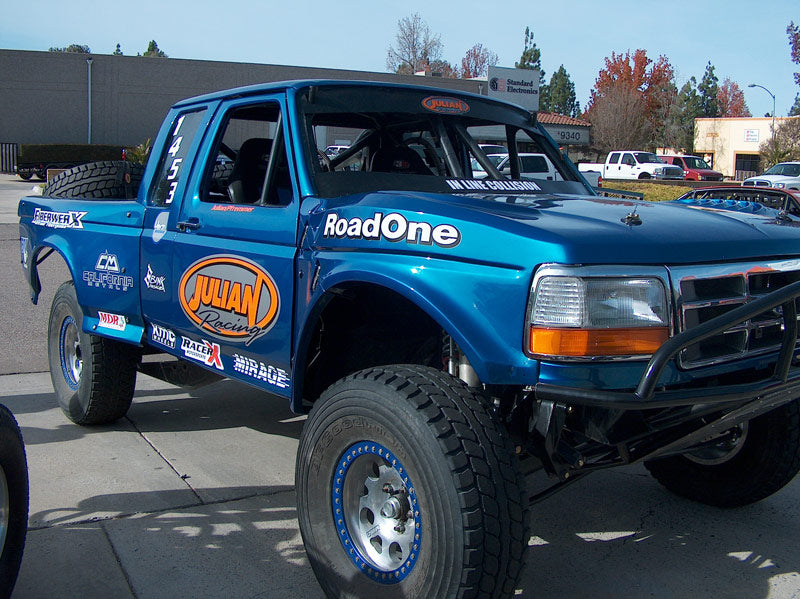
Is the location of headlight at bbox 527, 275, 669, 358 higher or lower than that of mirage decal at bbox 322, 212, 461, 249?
lower

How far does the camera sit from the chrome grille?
2688 mm

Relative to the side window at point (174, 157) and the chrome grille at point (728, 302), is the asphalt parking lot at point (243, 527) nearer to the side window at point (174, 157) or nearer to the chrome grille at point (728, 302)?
the chrome grille at point (728, 302)

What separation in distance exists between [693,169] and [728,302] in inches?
1594

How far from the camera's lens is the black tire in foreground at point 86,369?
4949 mm

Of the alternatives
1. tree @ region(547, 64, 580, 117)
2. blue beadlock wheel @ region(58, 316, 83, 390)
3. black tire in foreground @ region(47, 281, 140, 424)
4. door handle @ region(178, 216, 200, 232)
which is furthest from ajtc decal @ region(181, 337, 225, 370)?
tree @ region(547, 64, 580, 117)

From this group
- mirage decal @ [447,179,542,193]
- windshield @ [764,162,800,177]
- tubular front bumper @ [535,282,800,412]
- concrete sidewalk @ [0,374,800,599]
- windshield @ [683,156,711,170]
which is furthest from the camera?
windshield @ [683,156,711,170]

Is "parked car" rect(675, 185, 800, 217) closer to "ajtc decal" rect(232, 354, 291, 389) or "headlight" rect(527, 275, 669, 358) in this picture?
"ajtc decal" rect(232, 354, 291, 389)

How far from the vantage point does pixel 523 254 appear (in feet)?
8.46

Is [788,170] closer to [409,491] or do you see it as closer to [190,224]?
[190,224]

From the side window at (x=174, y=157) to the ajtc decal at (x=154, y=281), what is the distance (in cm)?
39

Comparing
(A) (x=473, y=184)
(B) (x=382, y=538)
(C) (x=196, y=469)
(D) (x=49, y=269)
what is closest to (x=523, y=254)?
(B) (x=382, y=538)

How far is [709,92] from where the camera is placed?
10525cm

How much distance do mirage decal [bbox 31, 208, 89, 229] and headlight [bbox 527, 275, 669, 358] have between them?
3.33m

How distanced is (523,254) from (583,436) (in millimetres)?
737
